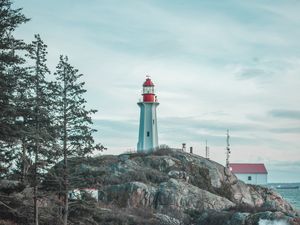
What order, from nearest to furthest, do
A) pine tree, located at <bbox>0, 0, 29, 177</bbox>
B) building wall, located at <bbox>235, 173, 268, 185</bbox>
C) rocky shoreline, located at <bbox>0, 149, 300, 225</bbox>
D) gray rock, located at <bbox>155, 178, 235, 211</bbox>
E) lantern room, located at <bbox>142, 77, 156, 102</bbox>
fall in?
pine tree, located at <bbox>0, 0, 29, 177</bbox>
rocky shoreline, located at <bbox>0, 149, 300, 225</bbox>
gray rock, located at <bbox>155, 178, 235, 211</bbox>
lantern room, located at <bbox>142, 77, 156, 102</bbox>
building wall, located at <bbox>235, 173, 268, 185</bbox>

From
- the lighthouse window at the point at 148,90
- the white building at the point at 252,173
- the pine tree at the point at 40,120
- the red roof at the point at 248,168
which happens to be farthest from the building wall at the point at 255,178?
the pine tree at the point at 40,120

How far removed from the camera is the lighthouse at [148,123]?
6344 cm

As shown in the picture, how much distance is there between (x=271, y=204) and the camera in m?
53.0

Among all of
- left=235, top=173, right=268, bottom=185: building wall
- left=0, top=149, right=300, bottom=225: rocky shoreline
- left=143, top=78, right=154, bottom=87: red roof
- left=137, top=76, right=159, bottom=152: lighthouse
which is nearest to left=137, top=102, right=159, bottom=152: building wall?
left=137, top=76, right=159, bottom=152: lighthouse

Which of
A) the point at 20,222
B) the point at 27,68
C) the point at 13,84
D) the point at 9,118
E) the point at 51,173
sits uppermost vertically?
the point at 27,68

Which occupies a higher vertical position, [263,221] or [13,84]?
[13,84]

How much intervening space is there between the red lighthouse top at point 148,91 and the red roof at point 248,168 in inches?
1046

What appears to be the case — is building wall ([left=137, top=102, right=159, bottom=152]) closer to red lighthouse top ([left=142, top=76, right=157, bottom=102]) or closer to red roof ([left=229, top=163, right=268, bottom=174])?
red lighthouse top ([left=142, top=76, right=157, bottom=102])

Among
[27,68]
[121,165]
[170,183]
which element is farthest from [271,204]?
[27,68]

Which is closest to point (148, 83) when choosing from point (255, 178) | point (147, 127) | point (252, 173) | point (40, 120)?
point (147, 127)

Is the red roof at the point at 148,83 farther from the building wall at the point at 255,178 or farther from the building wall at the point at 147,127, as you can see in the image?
the building wall at the point at 255,178

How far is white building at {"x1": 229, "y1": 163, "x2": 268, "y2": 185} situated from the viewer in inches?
3383

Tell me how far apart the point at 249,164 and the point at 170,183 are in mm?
42288

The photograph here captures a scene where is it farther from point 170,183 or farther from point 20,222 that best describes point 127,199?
point 20,222
